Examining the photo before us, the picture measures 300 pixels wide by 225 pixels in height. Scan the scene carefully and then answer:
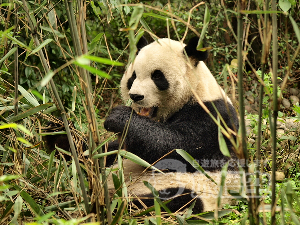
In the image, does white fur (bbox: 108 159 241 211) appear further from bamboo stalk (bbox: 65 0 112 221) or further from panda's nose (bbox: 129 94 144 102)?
bamboo stalk (bbox: 65 0 112 221)

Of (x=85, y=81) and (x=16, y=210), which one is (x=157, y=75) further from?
(x=16, y=210)

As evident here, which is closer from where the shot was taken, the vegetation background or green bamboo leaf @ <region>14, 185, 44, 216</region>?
the vegetation background

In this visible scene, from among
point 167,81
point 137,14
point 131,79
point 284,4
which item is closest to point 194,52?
point 167,81

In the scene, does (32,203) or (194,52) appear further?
(194,52)

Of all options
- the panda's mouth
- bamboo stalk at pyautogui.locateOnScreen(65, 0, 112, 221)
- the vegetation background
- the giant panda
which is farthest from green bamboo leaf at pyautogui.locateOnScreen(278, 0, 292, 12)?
the panda's mouth

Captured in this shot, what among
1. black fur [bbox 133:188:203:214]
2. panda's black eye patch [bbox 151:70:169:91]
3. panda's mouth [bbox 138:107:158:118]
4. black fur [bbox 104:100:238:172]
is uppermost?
panda's black eye patch [bbox 151:70:169:91]

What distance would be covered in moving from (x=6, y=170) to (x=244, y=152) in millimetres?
1237

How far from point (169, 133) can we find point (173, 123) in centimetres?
11

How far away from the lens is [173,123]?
2.23 meters

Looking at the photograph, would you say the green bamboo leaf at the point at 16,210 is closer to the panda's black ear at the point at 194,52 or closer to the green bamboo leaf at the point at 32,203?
the green bamboo leaf at the point at 32,203

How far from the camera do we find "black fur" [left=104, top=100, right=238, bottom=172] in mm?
2115

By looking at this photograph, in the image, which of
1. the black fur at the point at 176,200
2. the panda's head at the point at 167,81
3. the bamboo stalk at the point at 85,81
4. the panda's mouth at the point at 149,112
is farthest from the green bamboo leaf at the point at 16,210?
the panda's mouth at the point at 149,112

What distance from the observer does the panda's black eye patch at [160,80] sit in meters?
2.23

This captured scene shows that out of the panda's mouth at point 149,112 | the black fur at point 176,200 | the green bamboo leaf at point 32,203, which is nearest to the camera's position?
the green bamboo leaf at point 32,203
